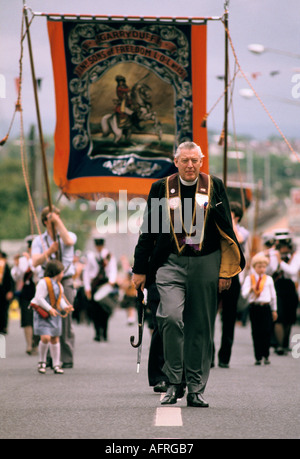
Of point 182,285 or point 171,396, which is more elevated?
point 182,285

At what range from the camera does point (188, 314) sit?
8148 millimetres

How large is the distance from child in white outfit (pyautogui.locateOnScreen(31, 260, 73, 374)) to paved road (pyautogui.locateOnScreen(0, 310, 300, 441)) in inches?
9.6

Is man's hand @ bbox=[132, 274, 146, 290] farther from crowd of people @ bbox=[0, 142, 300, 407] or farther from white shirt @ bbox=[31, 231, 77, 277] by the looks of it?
white shirt @ bbox=[31, 231, 77, 277]

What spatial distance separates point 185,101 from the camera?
12586 millimetres

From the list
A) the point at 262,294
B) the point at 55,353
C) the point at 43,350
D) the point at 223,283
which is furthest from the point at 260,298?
the point at 223,283

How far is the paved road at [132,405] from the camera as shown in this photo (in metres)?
6.60

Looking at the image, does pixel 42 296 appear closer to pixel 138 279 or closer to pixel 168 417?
pixel 138 279

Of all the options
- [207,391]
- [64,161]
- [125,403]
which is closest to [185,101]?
[64,161]

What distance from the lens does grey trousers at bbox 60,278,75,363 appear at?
12.4m

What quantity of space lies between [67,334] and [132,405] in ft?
14.0

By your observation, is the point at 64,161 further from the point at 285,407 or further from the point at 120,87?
the point at 285,407

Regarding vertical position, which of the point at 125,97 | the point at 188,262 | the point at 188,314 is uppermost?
the point at 125,97

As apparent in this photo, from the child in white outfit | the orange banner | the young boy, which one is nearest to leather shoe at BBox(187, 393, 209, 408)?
the child in white outfit

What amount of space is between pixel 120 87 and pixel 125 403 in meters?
5.14
